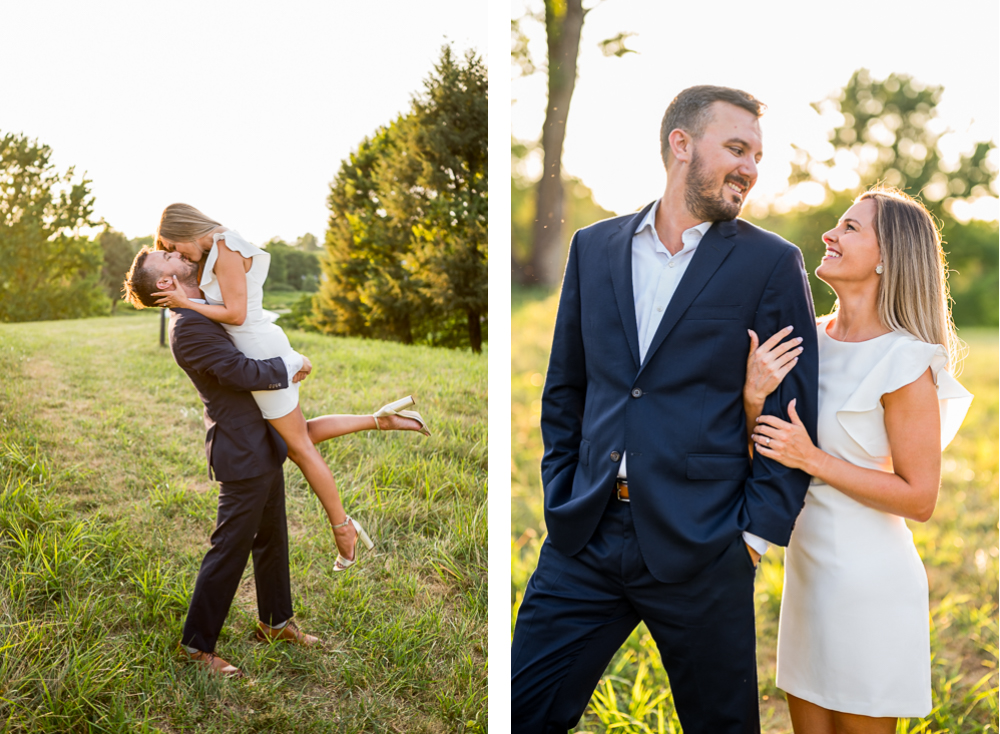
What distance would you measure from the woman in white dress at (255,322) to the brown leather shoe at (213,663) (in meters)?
0.47

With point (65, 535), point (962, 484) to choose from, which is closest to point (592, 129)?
point (65, 535)

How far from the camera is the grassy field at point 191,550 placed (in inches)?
89.2

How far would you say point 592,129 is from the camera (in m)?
2.97

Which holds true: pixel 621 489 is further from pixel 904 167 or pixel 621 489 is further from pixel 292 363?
pixel 904 167

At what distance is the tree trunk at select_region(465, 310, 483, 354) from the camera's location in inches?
114

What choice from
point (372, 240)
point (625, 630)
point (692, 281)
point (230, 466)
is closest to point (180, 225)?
point (372, 240)

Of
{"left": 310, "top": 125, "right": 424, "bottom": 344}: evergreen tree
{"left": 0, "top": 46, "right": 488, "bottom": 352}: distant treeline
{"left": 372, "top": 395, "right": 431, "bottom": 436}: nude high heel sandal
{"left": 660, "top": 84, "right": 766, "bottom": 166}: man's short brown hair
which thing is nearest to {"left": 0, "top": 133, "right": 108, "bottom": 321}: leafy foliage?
{"left": 0, "top": 46, "right": 488, "bottom": 352}: distant treeline

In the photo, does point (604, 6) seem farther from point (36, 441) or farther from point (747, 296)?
point (36, 441)

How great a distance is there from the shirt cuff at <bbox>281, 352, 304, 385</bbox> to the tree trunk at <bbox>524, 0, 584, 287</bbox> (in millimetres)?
1019

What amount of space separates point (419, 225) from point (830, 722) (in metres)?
2.27

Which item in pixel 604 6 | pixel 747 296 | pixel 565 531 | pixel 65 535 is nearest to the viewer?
pixel 747 296

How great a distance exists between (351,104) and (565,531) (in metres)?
1.76

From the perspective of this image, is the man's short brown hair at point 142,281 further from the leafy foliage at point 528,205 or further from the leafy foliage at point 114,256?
the leafy foliage at point 528,205

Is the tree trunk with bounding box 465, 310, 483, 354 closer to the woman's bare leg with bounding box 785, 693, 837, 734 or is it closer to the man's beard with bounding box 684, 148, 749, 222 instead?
the man's beard with bounding box 684, 148, 749, 222
